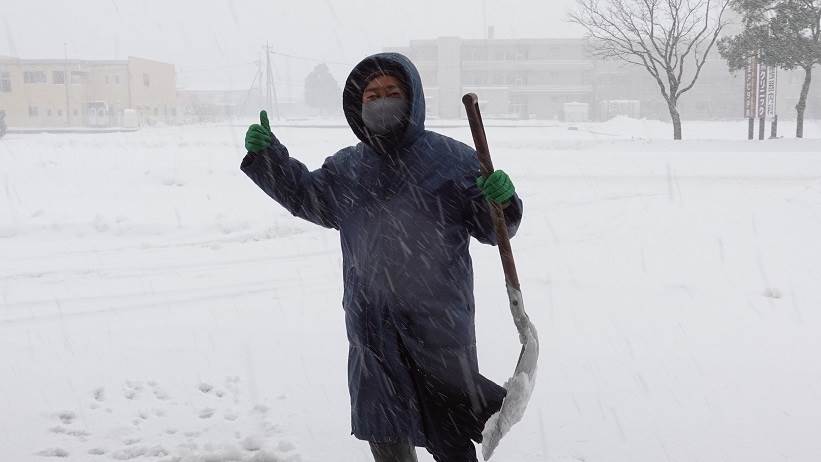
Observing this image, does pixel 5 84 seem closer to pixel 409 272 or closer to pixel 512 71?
pixel 512 71

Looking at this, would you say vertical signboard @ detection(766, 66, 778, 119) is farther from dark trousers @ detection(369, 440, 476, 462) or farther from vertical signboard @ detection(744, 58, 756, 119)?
dark trousers @ detection(369, 440, 476, 462)

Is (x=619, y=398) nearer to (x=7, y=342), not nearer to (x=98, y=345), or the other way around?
(x=98, y=345)

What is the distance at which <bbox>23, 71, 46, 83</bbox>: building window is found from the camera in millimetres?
52469

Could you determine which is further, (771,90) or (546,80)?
(546,80)

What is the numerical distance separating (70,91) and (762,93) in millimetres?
46161

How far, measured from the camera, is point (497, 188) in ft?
7.34

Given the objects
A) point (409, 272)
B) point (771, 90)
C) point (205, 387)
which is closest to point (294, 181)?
point (409, 272)

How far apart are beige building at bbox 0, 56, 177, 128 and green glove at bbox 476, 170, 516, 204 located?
50.5 meters

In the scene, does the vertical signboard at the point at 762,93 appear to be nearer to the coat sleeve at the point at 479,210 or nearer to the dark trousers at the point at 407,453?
the coat sleeve at the point at 479,210

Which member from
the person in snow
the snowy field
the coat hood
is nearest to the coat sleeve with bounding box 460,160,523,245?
the person in snow

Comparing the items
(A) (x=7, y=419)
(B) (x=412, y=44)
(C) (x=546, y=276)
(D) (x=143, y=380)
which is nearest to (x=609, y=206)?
→ (C) (x=546, y=276)

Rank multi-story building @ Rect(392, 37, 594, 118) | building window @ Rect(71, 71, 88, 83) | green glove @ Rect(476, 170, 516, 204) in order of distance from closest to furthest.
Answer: green glove @ Rect(476, 170, 516, 204) < building window @ Rect(71, 71, 88, 83) < multi-story building @ Rect(392, 37, 594, 118)

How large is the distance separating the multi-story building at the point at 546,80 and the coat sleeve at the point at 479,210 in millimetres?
62755

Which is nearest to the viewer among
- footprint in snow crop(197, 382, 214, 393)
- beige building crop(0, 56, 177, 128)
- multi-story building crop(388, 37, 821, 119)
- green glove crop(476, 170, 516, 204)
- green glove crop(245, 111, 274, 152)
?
green glove crop(476, 170, 516, 204)
